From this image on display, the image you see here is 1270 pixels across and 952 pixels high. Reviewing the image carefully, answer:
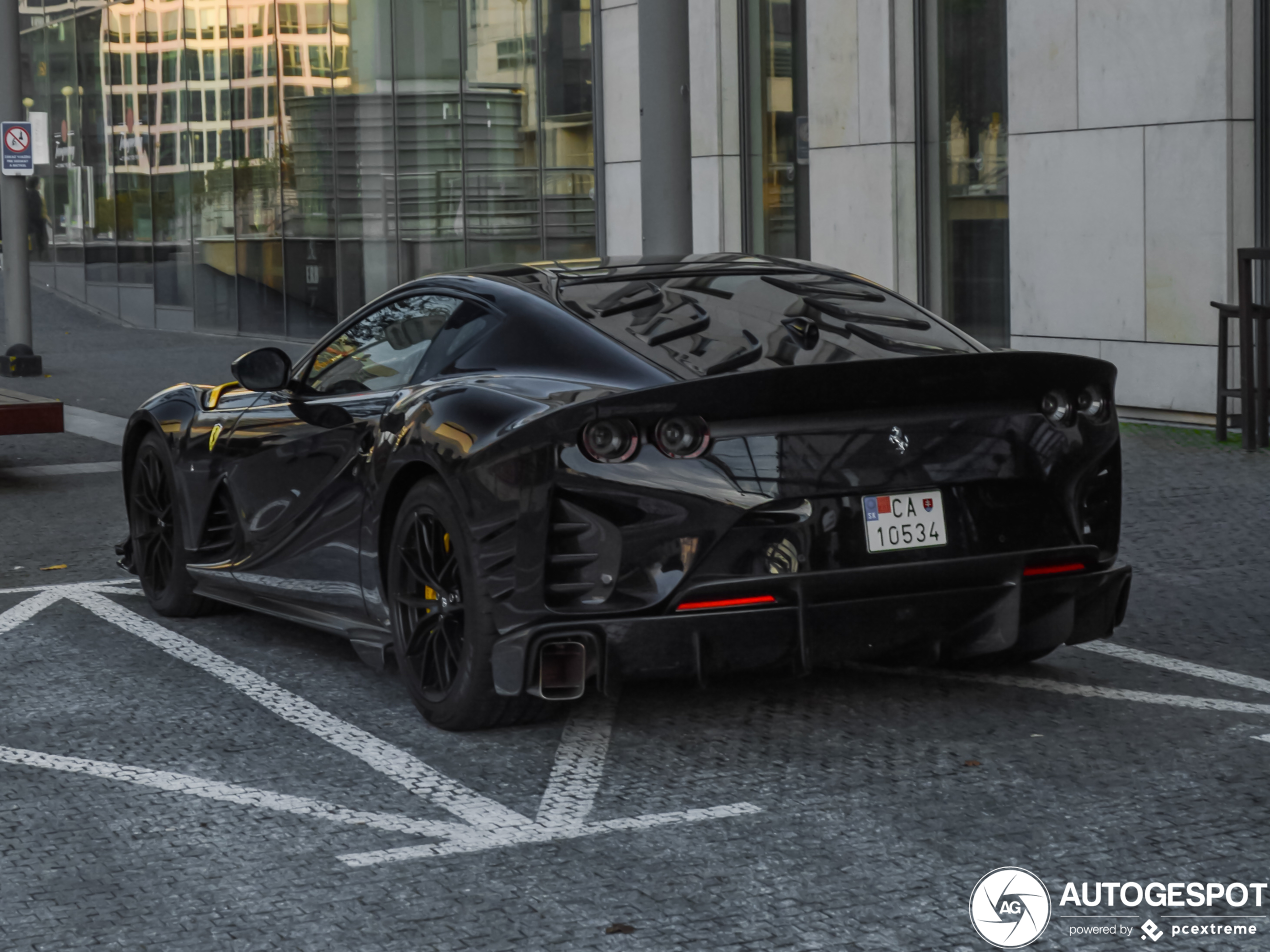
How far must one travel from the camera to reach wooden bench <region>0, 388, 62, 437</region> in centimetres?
1098

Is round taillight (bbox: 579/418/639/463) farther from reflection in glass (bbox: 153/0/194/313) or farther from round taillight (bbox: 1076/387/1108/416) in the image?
reflection in glass (bbox: 153/0/194/313)

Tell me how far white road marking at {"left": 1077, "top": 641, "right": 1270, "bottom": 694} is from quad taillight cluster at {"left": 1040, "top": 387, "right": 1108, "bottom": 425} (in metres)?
1.06

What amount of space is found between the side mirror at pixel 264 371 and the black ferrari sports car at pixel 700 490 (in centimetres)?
45

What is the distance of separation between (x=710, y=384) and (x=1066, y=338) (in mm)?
Result: 9635

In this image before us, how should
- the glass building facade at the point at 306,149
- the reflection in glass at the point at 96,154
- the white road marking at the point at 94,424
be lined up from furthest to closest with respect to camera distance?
the reflection in glass at the point at 96,154, the glass building facade at the point at 306,149, the white road marking at the point at 94,424

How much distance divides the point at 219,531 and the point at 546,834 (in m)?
3.00

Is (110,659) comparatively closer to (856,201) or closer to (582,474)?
(582,474)

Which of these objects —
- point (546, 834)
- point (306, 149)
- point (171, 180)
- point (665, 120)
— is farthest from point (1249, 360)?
point (171, 180)

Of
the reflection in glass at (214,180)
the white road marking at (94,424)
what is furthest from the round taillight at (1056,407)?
the reflection in glass at (214,180)

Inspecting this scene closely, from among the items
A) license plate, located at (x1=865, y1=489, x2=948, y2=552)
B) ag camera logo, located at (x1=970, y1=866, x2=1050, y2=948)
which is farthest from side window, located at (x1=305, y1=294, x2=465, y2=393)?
ag camera logo, located at (x1=970, y1=866, x2=1050, y2=948)

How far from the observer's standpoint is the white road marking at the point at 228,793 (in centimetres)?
450

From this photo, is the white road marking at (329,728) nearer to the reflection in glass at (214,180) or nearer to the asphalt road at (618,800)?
the asphalt road at (618,800)

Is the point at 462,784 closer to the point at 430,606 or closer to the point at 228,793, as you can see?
the point at 228,793

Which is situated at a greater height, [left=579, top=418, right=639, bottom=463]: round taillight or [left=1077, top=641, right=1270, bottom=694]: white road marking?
[left=579, top=418, right=639, bottom=463]: round taillight
